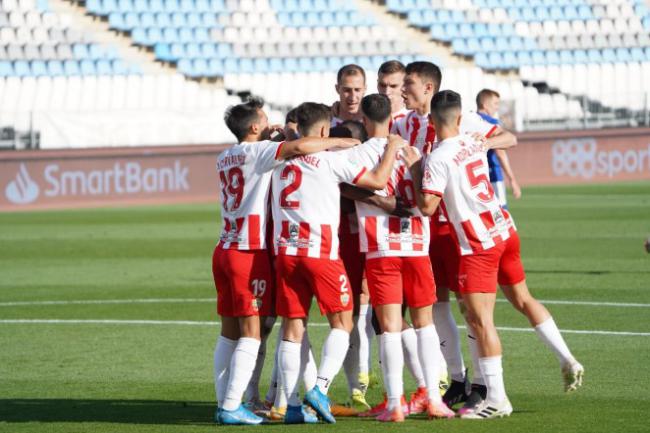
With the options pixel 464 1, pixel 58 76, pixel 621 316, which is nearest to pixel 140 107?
pixel 58 76

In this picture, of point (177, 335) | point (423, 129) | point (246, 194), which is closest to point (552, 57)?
point (177, 335)

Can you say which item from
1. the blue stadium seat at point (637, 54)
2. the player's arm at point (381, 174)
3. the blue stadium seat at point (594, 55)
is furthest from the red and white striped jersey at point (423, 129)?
the blue stadium seat at point (637, 54)

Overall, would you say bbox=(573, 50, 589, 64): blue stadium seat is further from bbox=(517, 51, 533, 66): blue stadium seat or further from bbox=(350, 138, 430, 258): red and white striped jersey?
bbox=(350, 138, 430, 258): red and white striped jersey

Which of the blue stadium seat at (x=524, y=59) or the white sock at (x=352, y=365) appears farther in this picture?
the blue stadium seat at (x=524, y=59)

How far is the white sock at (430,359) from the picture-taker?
6.76 metres

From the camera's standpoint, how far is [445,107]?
674 cm

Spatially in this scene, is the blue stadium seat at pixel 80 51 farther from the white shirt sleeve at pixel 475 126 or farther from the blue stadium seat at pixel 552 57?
the white shirt sleeve at pixel 475 126

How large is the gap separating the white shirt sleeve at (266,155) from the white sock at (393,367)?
118 centimetres

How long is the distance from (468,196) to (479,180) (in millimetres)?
120

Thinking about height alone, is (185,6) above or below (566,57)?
above

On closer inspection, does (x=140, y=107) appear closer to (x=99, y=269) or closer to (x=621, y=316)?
(x=99, y=269)

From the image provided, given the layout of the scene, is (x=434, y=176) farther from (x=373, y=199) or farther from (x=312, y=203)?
(x=312, y=203)

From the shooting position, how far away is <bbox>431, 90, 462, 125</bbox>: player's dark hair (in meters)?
6.73

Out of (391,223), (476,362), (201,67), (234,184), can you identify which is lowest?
(476,362)
